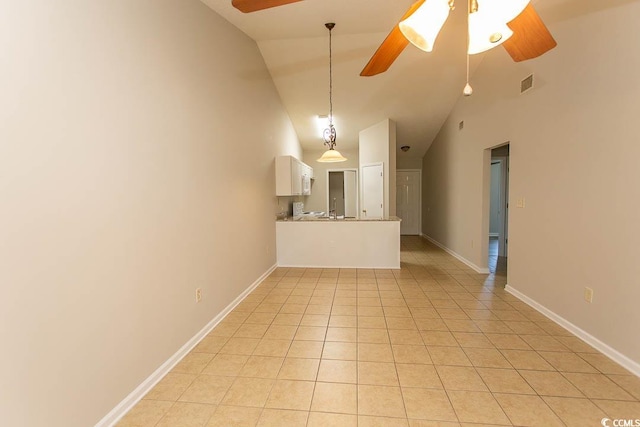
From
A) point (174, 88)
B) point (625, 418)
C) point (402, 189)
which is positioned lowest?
point (625, 418)

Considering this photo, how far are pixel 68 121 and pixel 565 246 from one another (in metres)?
3.91

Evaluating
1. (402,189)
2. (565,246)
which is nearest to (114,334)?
(565,246)

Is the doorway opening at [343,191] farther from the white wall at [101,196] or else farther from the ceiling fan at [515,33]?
the ceiling fan at [515,33]

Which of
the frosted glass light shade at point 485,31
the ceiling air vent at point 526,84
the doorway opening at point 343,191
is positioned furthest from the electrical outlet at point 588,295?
the doorway opening at point 343,191

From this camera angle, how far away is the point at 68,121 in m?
1.47

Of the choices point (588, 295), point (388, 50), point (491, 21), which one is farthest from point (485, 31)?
point (588, 295)

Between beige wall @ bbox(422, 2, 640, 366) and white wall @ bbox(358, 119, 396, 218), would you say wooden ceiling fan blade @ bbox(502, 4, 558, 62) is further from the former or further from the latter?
white wall @ bbox(358, 119, 396, 218)

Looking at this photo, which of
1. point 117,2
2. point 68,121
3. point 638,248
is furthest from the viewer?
point 638,248

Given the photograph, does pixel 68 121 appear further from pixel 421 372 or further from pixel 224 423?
pixel 421 372

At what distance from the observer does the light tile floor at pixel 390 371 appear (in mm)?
1729

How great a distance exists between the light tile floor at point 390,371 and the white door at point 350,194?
5.11 metres

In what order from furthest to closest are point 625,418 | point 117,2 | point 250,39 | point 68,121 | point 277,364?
point 250,39 → point 277,364 → point 117,2 → point 625,418 → point 68,121

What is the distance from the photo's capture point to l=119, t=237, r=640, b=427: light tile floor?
1.73m

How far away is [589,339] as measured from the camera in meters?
2.46
